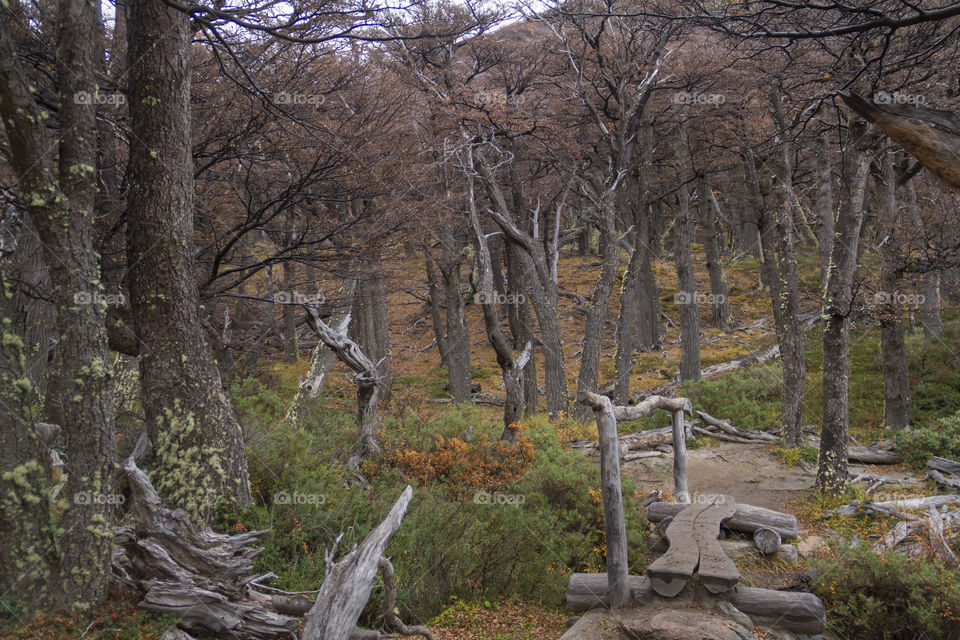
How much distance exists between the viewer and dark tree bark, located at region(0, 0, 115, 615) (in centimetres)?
470

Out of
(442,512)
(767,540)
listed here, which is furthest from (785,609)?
(442,512)

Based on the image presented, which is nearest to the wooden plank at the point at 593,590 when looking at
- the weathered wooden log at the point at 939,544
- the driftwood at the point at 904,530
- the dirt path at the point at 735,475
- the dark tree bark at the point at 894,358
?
the driftwood at the point at 904,530

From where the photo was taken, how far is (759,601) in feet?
19.5

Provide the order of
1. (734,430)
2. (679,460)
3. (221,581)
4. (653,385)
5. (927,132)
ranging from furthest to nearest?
(653,385) → (734,430) → (679,460) → (221,581) → (927,132)

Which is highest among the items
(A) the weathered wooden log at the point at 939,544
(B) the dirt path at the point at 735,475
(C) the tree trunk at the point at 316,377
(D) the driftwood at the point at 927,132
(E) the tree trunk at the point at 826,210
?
(E) the tree trunk at the point at 826,210

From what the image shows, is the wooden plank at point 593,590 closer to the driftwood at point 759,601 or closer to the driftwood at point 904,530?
the driftwood at point 759,601

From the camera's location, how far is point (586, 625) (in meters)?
5.71

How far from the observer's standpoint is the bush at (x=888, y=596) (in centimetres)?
561

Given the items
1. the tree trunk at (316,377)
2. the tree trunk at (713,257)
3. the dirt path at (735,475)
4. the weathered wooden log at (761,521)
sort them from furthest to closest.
A: the tree trunk at (713,257), the tree trunk at (316,377), the dirt path at (735,475), the weathered wooden log at (761,521)

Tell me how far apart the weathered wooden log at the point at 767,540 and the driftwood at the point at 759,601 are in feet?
4.95

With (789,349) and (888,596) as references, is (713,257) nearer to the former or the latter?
(789,349)

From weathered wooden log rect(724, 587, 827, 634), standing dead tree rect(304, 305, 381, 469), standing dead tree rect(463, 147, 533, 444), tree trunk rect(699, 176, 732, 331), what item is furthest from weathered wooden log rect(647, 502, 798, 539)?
tree trunk rect(699, 176, 732, 331)

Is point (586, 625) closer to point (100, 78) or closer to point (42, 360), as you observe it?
point (42, 360)

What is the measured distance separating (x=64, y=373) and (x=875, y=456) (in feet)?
41.3
